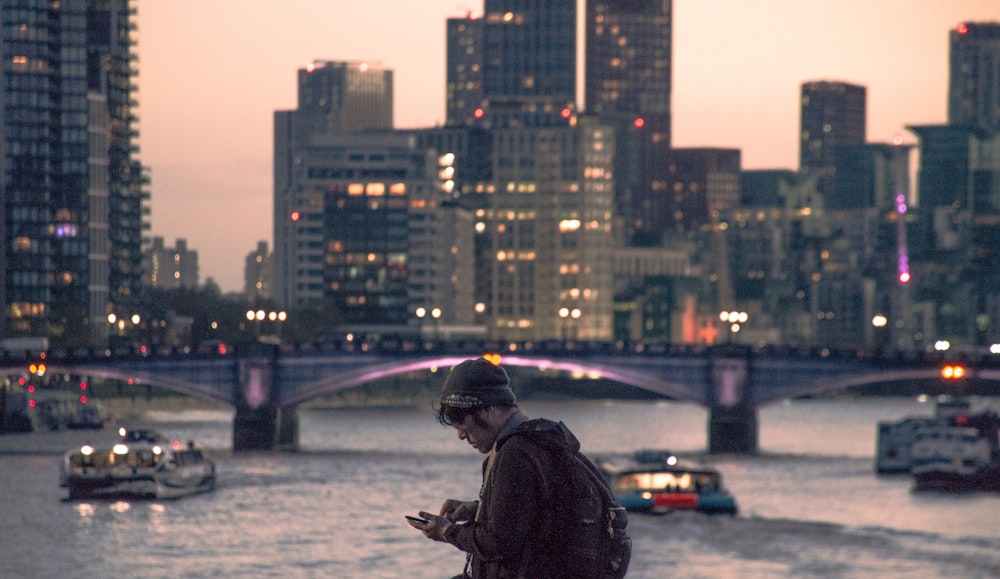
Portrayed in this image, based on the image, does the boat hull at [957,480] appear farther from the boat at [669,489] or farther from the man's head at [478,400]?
the man's head at [478,400]

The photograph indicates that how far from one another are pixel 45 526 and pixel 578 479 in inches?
2073

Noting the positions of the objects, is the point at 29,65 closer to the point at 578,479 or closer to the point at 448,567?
the point at 448,567

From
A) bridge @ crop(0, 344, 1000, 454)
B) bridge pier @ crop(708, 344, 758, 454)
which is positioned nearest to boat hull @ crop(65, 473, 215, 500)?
bridge @ crop(0, 344, 1000, 454)

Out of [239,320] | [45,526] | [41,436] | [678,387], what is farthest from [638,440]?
[239,320]

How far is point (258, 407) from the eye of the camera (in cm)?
10706

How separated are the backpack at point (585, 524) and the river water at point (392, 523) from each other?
125ft

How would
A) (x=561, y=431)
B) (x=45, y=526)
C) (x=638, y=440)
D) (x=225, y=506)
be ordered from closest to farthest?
(x=561, y=431) < (x=45, y=526) < (x=225, y=506) < (x=638, y=440)

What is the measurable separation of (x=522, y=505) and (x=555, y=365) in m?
104

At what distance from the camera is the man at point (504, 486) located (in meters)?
8.60

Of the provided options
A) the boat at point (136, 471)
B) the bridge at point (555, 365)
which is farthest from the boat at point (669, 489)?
the bridge at point (555, 365)

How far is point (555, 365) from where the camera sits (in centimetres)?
11262

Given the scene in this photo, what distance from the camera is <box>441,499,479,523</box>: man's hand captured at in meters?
8.89

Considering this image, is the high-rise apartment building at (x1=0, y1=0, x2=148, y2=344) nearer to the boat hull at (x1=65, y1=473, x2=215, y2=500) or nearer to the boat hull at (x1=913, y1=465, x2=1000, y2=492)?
the boat hull at (x1=65, y1=473, x2=215, y2=500)

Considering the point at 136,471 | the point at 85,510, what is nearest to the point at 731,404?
the point at 136,471
